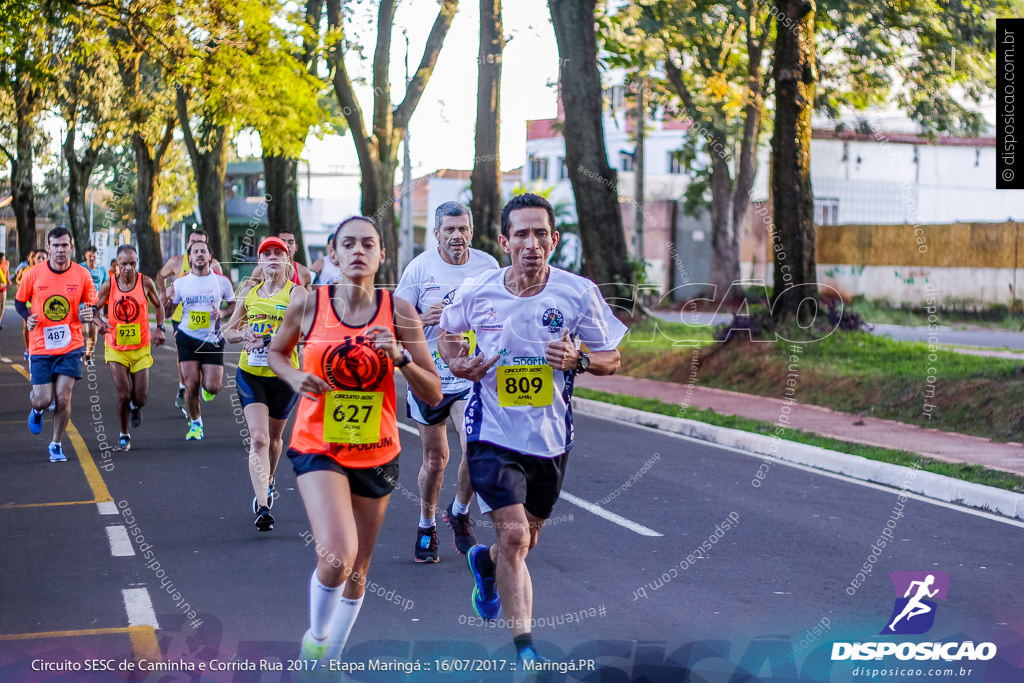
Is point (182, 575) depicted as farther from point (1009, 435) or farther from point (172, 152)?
point (172, 152)

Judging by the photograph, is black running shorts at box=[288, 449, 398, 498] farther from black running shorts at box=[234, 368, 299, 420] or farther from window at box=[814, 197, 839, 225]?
window at box=[814, 197, 839, 225]

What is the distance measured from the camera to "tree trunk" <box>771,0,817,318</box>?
667 inches

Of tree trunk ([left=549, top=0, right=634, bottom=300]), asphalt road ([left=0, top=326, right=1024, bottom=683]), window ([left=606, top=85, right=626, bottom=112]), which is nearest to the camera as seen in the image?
asphalt road ([left=0, top=326, right=1024, bottom=683])

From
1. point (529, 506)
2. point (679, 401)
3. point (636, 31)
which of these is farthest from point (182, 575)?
point (636, 31)

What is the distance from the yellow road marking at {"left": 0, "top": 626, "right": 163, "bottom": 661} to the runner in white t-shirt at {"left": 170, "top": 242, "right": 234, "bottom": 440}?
239 inches

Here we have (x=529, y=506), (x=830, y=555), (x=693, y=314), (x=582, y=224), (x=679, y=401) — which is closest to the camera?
Result: (x=529, y=506)

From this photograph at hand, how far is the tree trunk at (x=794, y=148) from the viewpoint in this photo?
16.9m

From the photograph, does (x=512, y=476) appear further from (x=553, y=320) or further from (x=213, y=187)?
(x=213, y=187)

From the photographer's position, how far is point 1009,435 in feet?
40.6

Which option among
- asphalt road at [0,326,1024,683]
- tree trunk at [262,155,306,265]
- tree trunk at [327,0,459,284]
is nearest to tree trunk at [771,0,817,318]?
asphalt road at [0,326,1024,683]

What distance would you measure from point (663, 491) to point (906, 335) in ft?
53.7

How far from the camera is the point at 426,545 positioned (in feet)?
24.1

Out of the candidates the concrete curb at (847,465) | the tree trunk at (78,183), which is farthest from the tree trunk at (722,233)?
the concrete curb at (847,465)

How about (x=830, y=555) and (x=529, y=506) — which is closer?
(x=529, y=506)
